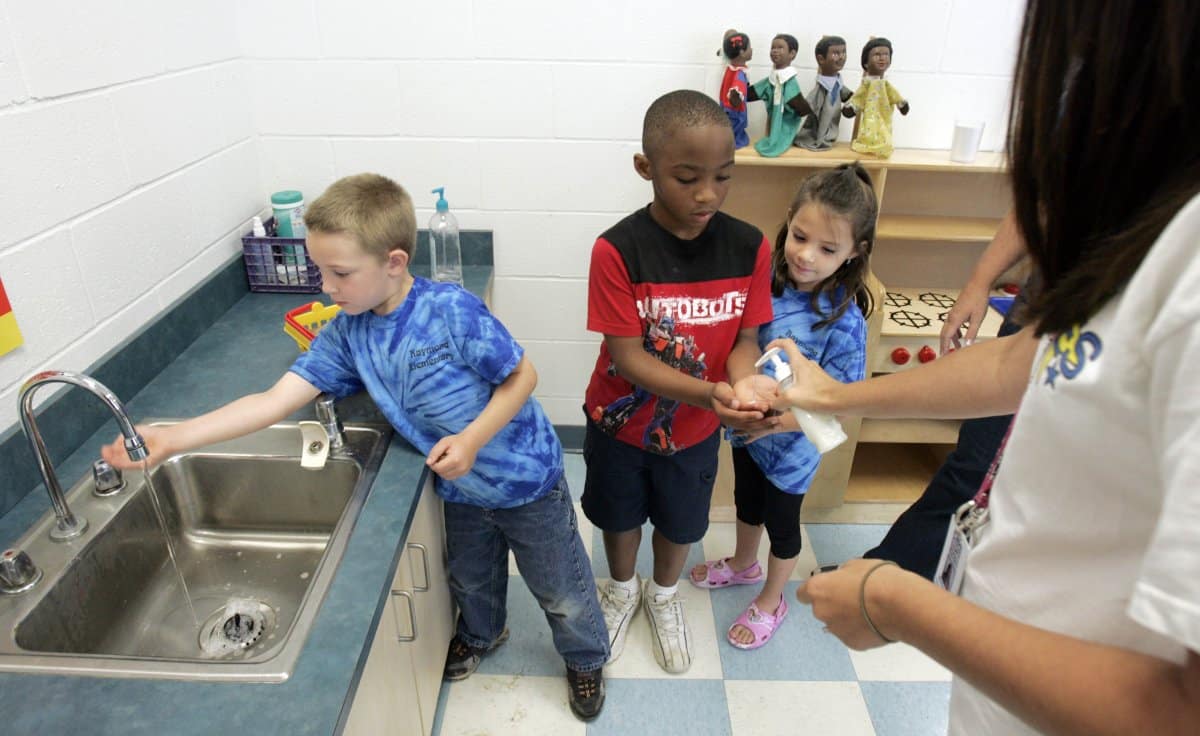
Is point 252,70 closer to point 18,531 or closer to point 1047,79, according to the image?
point 18,531

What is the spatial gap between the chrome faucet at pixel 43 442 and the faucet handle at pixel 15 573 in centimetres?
9

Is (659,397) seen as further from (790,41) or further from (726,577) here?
(790,41)

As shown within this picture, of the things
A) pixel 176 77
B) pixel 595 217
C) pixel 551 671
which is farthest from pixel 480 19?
pixel 551 671

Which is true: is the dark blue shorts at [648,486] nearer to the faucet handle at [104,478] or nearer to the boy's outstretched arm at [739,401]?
the boy's outstretched arm at [739,401]

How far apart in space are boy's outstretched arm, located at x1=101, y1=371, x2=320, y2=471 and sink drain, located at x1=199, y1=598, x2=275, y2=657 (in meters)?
0.30

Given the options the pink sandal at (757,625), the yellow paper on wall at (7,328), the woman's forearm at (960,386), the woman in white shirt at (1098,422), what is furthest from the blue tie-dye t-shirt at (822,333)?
Answer: the yellow paper on wall at (7,328)

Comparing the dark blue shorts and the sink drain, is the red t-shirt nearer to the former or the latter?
the dark blue shorts

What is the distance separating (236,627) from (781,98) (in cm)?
181

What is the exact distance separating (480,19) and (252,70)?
673 mm

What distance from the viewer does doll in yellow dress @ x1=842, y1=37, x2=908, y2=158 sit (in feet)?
6.48

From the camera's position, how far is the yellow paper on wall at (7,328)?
1191 mm

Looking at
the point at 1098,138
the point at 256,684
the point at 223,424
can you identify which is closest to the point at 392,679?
the point at 256,684

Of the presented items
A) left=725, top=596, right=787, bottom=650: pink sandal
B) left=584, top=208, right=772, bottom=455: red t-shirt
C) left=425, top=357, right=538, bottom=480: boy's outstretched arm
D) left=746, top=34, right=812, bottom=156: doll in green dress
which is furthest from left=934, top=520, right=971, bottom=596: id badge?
left=746, top=34, right=812, bottom=156: doll in green dress

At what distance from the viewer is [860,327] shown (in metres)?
1.65
